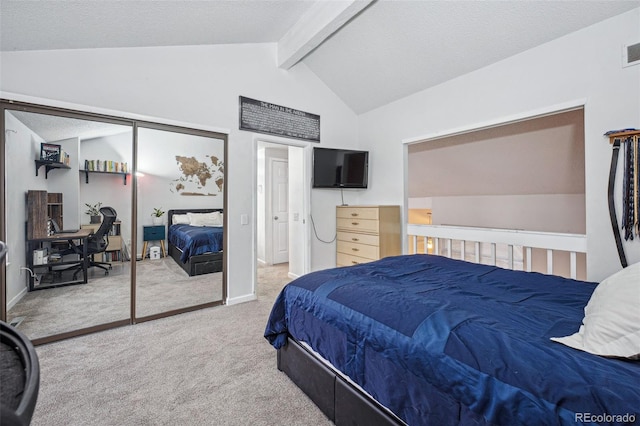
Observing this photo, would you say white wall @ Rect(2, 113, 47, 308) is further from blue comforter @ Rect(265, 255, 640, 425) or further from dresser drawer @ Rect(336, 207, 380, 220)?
dresser drawer @ Rect(336, 207, 380, 220)

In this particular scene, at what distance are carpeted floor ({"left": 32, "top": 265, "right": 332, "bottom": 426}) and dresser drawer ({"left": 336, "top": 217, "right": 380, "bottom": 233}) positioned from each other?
5.93 ft

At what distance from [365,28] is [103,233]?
11.3 ft

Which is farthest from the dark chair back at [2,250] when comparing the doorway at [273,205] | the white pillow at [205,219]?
→ the doorway at [273,205]

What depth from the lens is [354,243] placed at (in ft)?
13.4

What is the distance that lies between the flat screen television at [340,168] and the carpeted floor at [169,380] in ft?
7.06

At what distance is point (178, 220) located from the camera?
10.4ft

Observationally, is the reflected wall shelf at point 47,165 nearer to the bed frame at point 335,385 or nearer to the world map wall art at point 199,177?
the world map wall art at point 199,177

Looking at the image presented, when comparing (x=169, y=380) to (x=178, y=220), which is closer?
(x=169, y=380)

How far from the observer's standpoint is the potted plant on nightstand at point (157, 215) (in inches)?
119

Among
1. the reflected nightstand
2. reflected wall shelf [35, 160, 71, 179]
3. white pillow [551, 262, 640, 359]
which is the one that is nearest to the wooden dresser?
the reflected nightstand

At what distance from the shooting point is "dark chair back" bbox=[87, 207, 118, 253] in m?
2.72

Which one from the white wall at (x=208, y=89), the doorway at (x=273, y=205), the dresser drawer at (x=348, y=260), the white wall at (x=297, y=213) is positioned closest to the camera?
the white wall at (x=208, y=89)

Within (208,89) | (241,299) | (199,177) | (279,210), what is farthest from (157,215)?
(279,210)

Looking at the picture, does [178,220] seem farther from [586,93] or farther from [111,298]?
[586,93]
